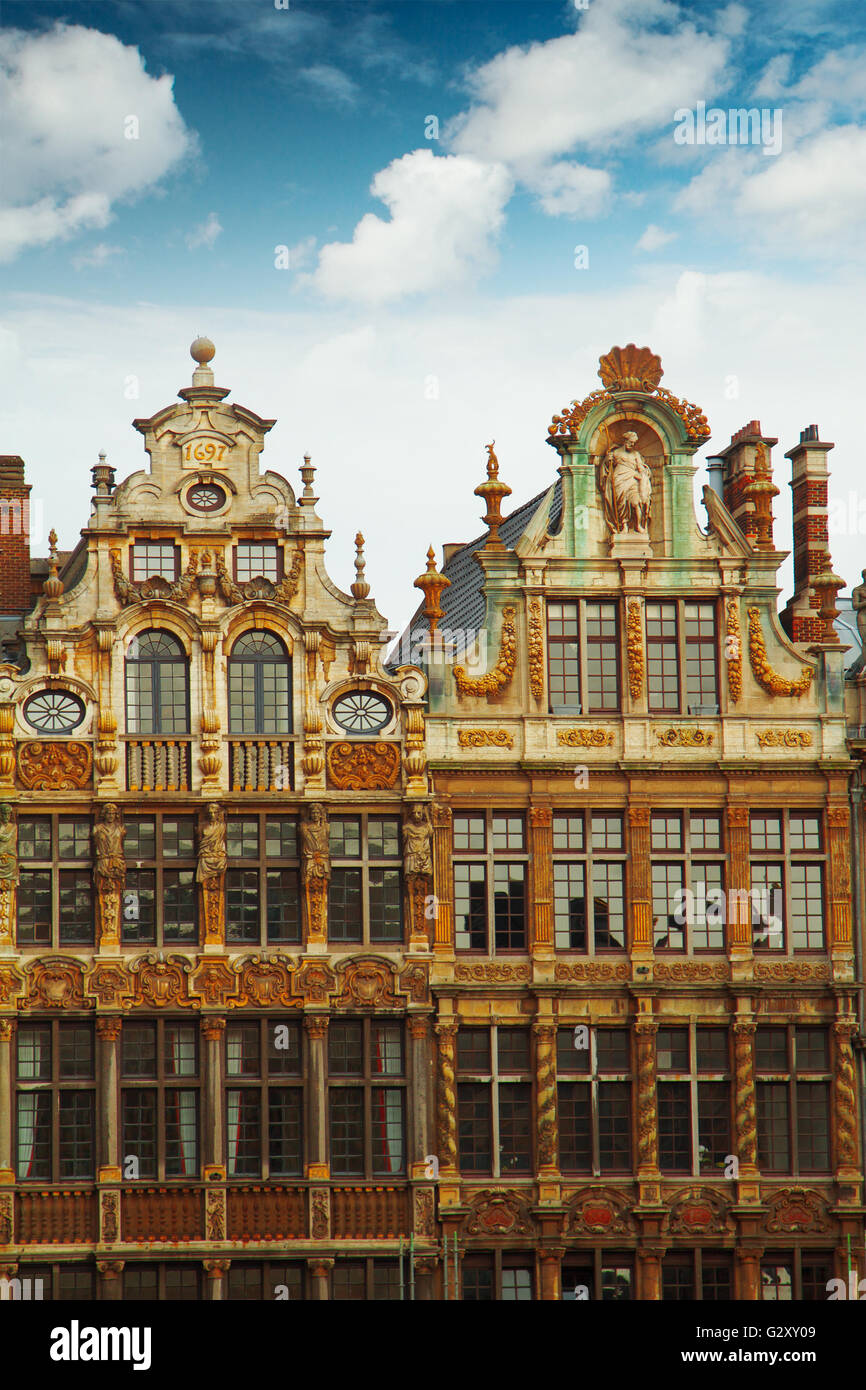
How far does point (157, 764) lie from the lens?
45000mm

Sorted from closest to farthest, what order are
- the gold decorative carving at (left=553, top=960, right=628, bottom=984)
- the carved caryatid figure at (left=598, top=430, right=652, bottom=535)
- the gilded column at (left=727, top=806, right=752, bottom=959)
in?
the gold decorative carving at (left=553, top=960, right=628, bottom=984) → the gilded column at (left=727, top=806, right=752, bottom=959) → the carved caryatid figure at (left=598, top=430, right=652, bottom=535)

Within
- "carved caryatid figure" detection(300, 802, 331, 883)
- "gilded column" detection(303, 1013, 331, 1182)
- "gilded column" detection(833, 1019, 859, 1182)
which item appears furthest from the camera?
"gilded column" detection(833, 1019, 859, 1182)

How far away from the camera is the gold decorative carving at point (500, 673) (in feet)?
151

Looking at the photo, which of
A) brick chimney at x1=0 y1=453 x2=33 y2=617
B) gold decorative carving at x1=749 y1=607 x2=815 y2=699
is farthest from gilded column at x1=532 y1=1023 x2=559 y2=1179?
brick chimney at x1=0 y1=453 x2=33 y2=617

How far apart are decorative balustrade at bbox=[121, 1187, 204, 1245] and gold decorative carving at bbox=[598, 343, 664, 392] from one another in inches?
690

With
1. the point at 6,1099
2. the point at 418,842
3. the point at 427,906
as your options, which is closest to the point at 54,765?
the point at 6,1099

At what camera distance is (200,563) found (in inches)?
1797

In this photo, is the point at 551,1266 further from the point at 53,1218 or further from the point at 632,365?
the point at 632,365

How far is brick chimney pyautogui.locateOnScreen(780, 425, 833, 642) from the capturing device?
163ft

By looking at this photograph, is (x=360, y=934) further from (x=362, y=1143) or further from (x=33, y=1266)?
(x=33, y=1266)

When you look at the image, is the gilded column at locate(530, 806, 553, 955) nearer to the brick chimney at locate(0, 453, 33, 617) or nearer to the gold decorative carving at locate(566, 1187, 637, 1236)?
the gold decorative carving at locate(566, 1187, 637, 1236)

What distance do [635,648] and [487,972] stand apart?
22.4ft

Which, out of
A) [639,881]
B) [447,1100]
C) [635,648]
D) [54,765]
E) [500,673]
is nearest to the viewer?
[447,1100]

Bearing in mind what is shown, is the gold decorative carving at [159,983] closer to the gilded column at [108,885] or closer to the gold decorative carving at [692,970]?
the gilded column at [108,885]
